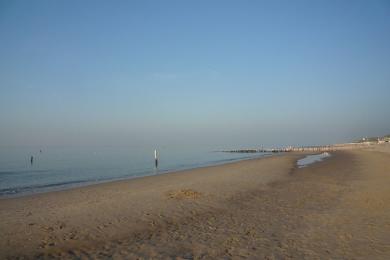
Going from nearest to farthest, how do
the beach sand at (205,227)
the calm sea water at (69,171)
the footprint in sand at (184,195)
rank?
the beach sand at (205,227) → the footprint in sand at (184,195) → the calm sea water at (69,171)

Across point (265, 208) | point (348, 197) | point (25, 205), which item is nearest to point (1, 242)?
point (25, 205)

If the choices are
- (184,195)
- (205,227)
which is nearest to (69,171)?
(184,195)

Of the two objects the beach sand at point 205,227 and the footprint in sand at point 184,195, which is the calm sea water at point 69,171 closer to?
the beach sand at point 205,227

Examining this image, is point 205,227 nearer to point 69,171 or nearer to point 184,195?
point 184,195

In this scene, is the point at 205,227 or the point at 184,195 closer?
the point at 205,227

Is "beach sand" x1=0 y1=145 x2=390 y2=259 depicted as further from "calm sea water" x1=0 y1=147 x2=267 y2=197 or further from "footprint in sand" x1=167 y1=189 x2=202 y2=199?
"calm sea water" x1=0 y1=147 x2=267 y2=197

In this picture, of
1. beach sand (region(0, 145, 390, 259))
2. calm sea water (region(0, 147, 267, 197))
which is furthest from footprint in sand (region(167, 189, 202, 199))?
calm sea water (region(0, 147, 267, 197))

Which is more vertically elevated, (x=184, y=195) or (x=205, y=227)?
(x=184, y=195)

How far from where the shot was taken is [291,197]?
1462 centimetres

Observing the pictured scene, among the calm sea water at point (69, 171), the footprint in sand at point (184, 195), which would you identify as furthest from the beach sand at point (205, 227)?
the calm sea water at point (69, 171)

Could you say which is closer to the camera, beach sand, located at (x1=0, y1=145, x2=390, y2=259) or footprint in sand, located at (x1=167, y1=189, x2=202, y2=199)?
beach sand, located at (x1=0, y1=145, x2=390, y2=259)

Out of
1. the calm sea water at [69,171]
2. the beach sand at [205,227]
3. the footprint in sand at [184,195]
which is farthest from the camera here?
the calm sea water at [69,171]

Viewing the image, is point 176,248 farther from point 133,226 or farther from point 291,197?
point 291,197

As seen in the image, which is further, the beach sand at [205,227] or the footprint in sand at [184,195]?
the footprint in sand at [184,195]
